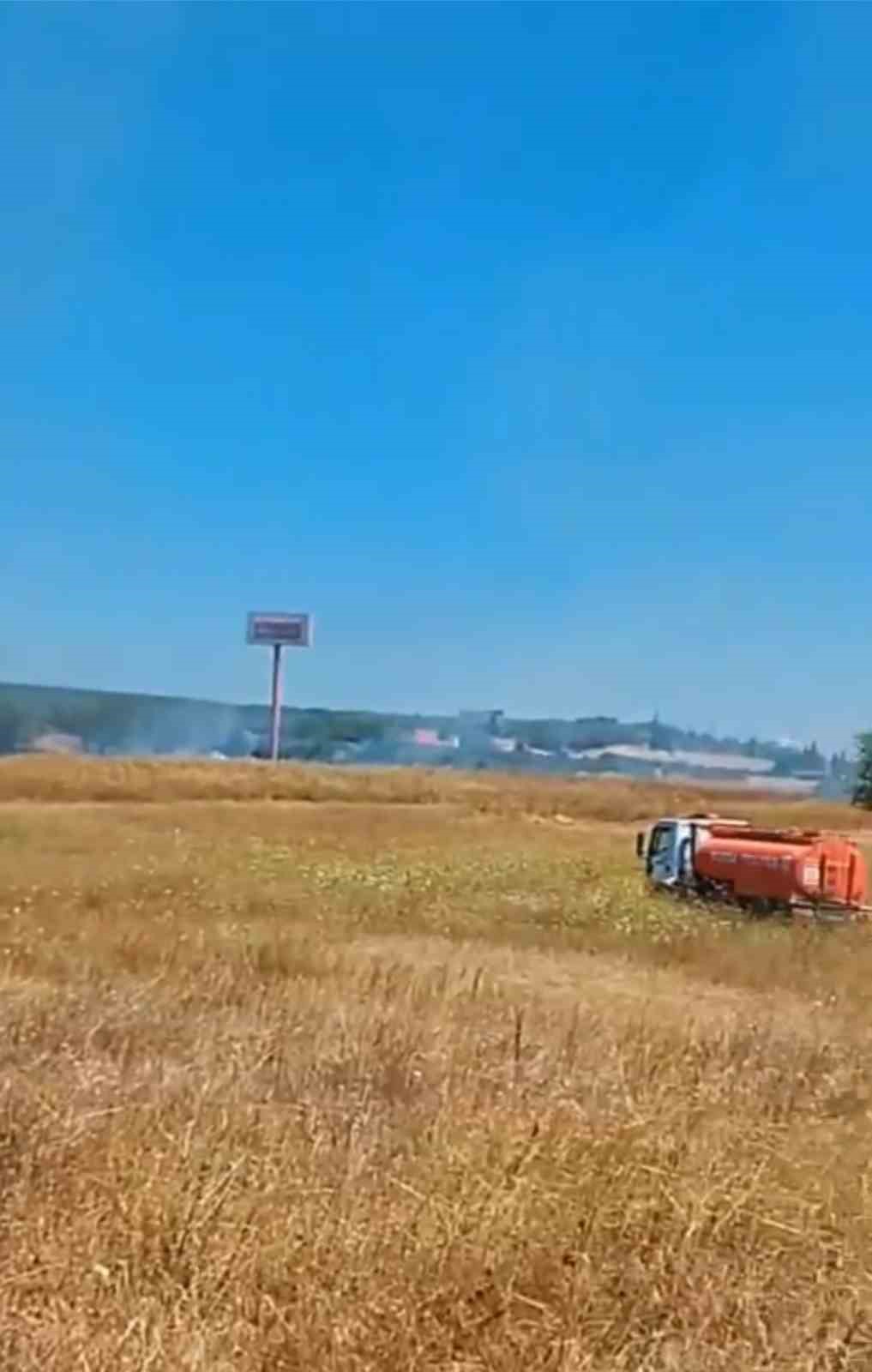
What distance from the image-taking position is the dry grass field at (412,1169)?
2.73 meters

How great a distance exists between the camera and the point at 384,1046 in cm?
533

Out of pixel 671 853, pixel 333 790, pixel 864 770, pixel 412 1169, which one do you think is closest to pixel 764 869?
pixel 671 853

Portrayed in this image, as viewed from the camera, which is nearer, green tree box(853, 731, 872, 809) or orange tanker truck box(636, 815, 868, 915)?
orange tanker truck box(636, 815, 868, 915)

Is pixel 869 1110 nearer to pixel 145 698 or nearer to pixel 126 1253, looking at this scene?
pixel 126 1253

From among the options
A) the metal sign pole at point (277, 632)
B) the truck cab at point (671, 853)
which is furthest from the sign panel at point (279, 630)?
the truck cab at point (671, 853)

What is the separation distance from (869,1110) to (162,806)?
36.9m

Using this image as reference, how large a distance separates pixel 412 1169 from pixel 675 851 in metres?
15.8

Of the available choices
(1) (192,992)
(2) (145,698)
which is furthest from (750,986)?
(2) (145,698)

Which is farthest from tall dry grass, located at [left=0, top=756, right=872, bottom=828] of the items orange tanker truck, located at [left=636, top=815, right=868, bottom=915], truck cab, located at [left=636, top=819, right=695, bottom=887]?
orange tanker truck, located at [left=636, top=815, right=868, bottom=915]

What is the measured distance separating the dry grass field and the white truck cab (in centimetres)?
924

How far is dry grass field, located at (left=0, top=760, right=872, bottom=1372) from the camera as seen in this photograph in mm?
2730

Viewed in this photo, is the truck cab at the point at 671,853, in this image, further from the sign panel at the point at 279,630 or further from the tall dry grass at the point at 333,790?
the sign panel at the point at 279,630

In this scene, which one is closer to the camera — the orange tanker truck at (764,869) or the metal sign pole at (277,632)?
the orange tanker truck at (764,869)

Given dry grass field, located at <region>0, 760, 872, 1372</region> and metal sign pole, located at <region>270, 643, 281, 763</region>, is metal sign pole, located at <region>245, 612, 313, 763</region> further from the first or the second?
dry grass field, located at <region>0, 760, 872, 1372</region>
